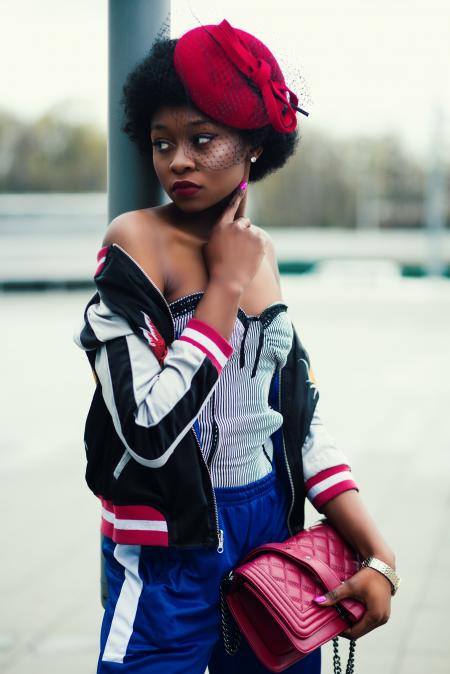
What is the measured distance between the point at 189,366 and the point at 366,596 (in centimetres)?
49

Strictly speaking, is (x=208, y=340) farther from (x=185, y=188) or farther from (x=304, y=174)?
(x=304, y=174)

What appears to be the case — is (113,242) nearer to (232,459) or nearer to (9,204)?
(232,459)

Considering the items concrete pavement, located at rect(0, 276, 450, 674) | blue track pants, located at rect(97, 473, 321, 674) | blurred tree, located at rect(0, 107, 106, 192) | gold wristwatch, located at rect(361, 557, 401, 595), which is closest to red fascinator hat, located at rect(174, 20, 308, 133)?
blue track pants, located at rect(97, 473, 321, 674)

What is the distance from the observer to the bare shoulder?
1.31 m

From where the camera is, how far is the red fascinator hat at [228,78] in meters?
1.31

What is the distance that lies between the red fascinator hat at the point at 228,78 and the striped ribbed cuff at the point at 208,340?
33 centimetres

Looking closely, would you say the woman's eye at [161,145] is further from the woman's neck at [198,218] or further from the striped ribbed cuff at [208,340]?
the striped ribbed cuff at [208,340]

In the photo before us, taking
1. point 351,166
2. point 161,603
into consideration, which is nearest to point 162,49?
point 161,603

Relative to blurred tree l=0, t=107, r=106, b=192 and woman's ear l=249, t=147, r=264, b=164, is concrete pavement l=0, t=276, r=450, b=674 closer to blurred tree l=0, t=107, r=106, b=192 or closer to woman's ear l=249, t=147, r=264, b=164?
woman's ear l=249, t=147, r=264, b=164

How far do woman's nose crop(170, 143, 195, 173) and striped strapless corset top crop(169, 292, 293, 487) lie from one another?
0.20m

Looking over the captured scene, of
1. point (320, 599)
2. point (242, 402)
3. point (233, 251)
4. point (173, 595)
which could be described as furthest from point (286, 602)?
point (233, 251)

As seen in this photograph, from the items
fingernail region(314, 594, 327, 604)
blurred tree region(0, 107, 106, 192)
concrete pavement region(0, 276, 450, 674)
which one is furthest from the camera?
blurred tree region(0, 107, 106, 192)

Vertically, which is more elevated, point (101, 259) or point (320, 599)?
point (101, 259)

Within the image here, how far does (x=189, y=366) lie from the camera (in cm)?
125
